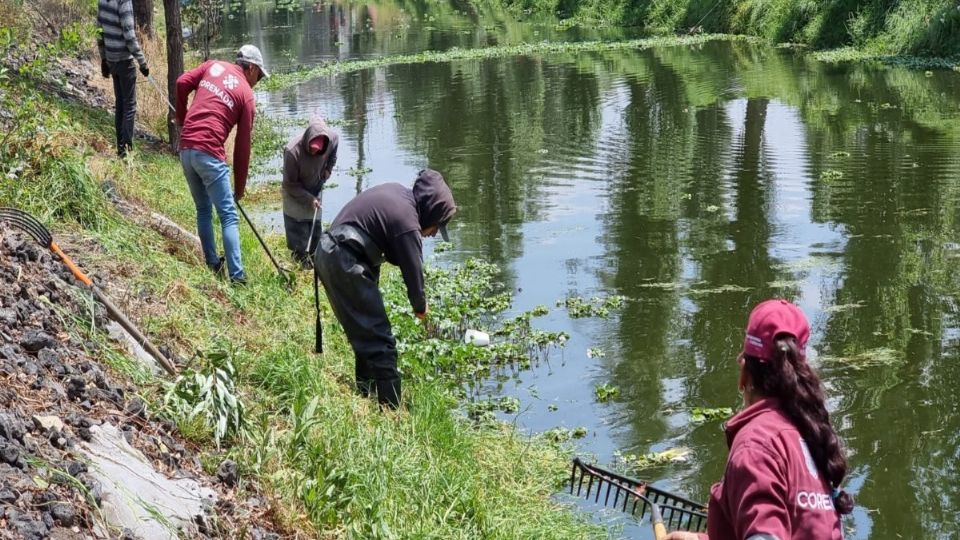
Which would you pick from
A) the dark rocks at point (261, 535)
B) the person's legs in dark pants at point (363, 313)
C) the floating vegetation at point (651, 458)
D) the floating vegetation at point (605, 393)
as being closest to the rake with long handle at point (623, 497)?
the floating vegetation at point (651, 458)

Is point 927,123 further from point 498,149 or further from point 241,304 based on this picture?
point 241,304

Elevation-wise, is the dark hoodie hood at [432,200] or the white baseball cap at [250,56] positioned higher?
the white baseball cap at [250,56]

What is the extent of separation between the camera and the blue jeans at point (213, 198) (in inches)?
305

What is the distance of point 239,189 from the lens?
7957 millimetres

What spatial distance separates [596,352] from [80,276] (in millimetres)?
4450

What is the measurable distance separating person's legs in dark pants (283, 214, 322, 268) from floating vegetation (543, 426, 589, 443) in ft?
11.0

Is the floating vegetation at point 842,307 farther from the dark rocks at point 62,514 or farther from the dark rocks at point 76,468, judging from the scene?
the dark rocks at point 62,514

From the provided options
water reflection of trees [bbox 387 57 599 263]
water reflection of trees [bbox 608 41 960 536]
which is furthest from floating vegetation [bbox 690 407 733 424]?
water reflection of trees [bbox 387 57 599 263]

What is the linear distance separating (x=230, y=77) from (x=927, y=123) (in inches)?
537

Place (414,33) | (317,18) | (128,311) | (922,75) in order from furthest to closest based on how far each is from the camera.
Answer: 1. (317,18)
2. (414,33)
3. (922,75)
4. (128,311)

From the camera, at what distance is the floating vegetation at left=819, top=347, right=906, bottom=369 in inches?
323

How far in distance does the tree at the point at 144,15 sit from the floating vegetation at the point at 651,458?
42.8 ft

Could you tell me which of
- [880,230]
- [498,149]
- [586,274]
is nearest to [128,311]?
[586,274]

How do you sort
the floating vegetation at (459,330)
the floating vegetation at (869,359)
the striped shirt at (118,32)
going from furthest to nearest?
the striped shirt at (118,32) → the floating vegetation at (869,359) → the floating vegetation at (459,330)
